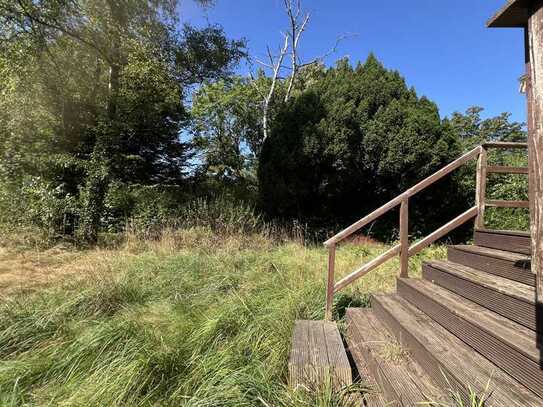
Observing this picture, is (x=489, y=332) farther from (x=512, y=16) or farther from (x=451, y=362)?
(x=512, y=16)

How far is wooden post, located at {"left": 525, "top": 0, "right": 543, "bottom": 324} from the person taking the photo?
3.81ft

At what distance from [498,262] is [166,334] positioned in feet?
9.22

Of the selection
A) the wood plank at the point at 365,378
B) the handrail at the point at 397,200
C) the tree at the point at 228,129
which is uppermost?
the tree at the point at 228,129

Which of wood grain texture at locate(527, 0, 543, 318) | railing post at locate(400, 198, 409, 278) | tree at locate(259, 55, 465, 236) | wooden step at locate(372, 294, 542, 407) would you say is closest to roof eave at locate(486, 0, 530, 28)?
wood grain texture at locate(527, 0, 543, 318)

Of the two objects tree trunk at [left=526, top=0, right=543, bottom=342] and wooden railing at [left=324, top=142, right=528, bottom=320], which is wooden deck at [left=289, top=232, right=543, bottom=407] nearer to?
wooden railing at [left=324, top=142, right=528, bottom=320]

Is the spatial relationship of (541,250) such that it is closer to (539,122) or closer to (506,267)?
(539,122)

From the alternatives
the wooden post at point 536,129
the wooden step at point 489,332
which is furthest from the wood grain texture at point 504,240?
the wooden post at point 536,129

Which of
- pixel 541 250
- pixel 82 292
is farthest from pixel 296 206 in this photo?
pixel 541 250

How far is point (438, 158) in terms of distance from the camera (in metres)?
7.04

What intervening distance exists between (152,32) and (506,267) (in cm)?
927

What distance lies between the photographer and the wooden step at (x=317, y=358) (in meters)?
2.05

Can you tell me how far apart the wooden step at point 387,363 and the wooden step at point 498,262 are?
1009mm

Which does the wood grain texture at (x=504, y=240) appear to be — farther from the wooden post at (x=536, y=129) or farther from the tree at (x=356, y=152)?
the tree at (x=356, y=152)

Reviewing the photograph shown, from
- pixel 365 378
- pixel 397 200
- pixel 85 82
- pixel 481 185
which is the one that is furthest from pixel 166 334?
pixel 85 82
